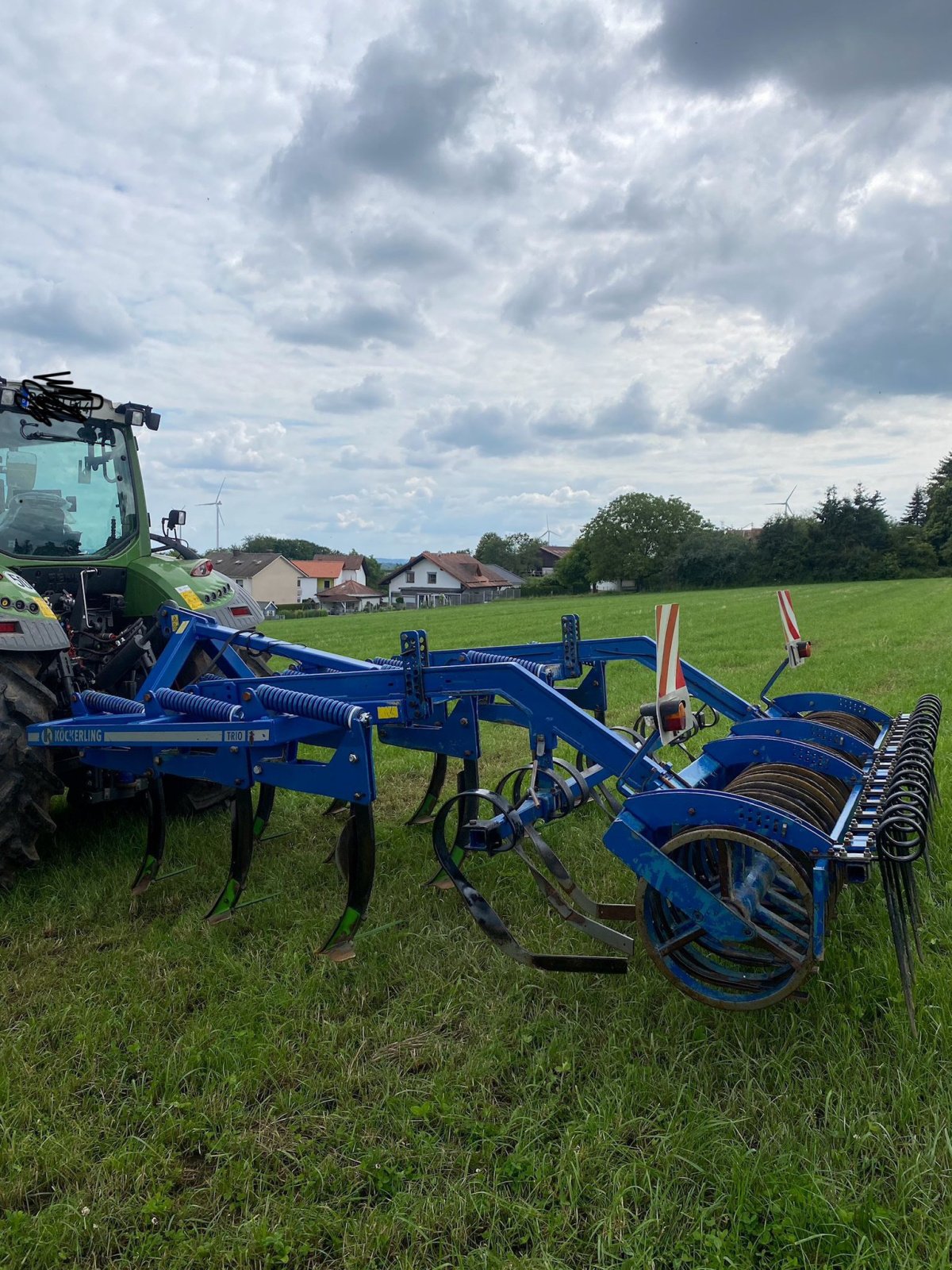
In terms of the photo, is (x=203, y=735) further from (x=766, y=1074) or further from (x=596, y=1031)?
(x=766, y=1074)

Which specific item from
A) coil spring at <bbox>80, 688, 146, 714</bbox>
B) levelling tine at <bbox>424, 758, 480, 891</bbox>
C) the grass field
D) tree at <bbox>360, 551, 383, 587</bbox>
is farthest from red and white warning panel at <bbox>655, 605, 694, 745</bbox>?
tree at <bbox>360, 551, 383, 587</bbox>

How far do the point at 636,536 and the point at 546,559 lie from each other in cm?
3971

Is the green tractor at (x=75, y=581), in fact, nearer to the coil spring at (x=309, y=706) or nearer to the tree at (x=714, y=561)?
the coil spring at (x=309, y=706)

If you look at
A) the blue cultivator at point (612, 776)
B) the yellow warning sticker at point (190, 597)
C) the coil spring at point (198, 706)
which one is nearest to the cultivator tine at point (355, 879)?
the blue cultivator at point (612, 776)

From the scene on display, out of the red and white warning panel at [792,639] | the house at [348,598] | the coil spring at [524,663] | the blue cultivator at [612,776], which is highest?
the red and white warning panel at [792,639]

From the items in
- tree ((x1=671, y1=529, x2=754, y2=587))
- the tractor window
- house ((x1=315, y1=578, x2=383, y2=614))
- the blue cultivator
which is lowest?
house ((x1=315, y1=578, x2=383, y2=614))

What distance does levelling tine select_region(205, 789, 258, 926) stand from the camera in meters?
4.03

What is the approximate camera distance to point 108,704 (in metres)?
4.45

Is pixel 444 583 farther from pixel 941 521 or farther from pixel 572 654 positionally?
pixel 572 654

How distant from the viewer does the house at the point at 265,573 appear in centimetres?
7375

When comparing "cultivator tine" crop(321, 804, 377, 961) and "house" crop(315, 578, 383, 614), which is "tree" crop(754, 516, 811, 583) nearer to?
"house" crop(315, 578, 383, 614)

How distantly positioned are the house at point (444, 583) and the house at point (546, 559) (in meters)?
17.3

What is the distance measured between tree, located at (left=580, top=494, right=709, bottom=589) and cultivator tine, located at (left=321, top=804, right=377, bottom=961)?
68885 mm

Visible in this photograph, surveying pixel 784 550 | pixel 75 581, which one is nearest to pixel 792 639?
pixel 75 581
